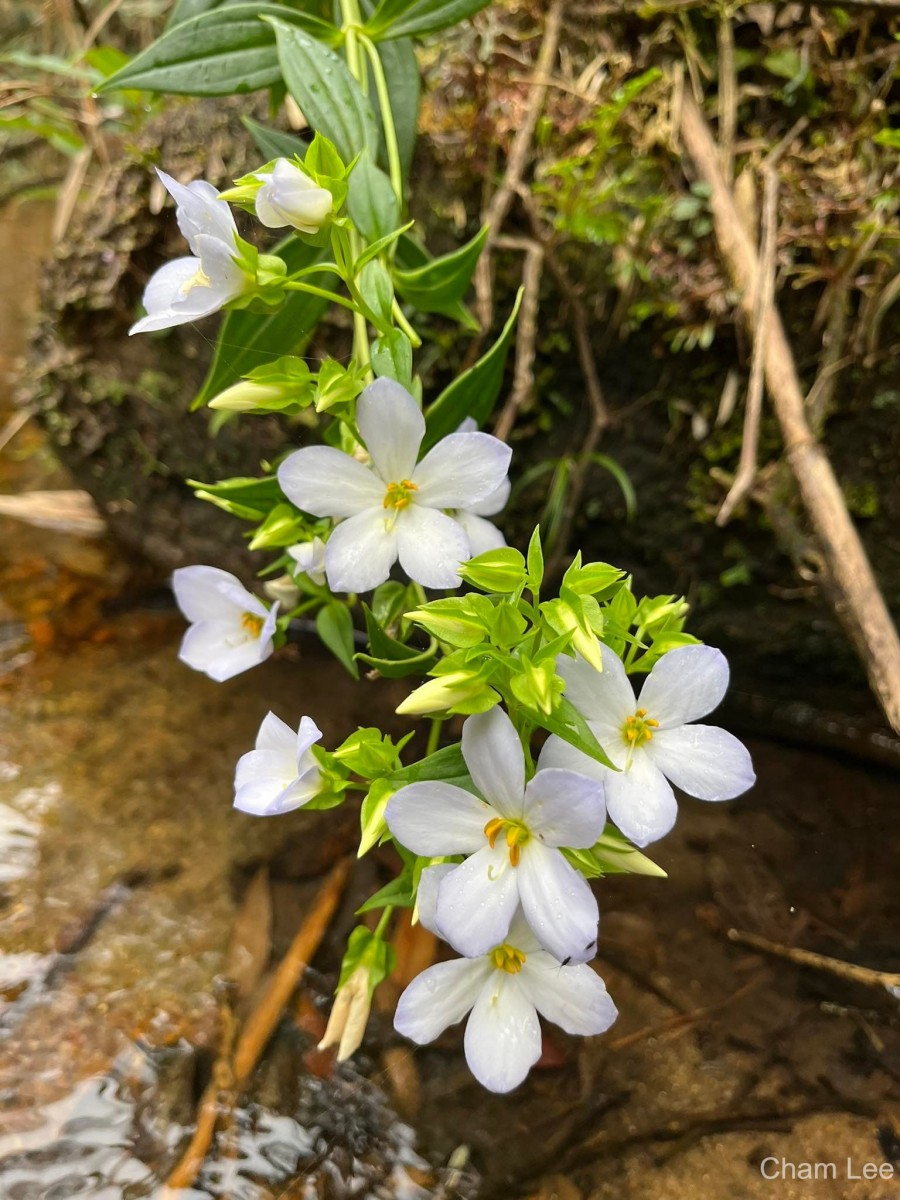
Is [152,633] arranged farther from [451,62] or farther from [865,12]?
[865,12]

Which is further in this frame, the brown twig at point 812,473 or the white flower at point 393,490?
the brown twig at point 812,473

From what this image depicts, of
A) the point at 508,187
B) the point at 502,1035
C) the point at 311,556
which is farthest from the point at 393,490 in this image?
the point at 508,187

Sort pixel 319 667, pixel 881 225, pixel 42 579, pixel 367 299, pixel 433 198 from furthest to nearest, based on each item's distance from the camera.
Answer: pixel 42 579
pixel 319 667
pixel 433 198
pixel 881 225
pixel 367 299

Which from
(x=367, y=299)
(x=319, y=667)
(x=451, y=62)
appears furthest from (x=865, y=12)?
(x=319, y=667)

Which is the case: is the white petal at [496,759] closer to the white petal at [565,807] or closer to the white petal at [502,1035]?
the white petal at [565,807]

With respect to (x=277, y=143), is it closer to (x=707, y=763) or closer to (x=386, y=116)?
(x=386, y=116)

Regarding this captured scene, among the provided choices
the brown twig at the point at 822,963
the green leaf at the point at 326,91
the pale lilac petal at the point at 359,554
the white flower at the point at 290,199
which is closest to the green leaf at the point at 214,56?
the green leaf at the point at 326,91
